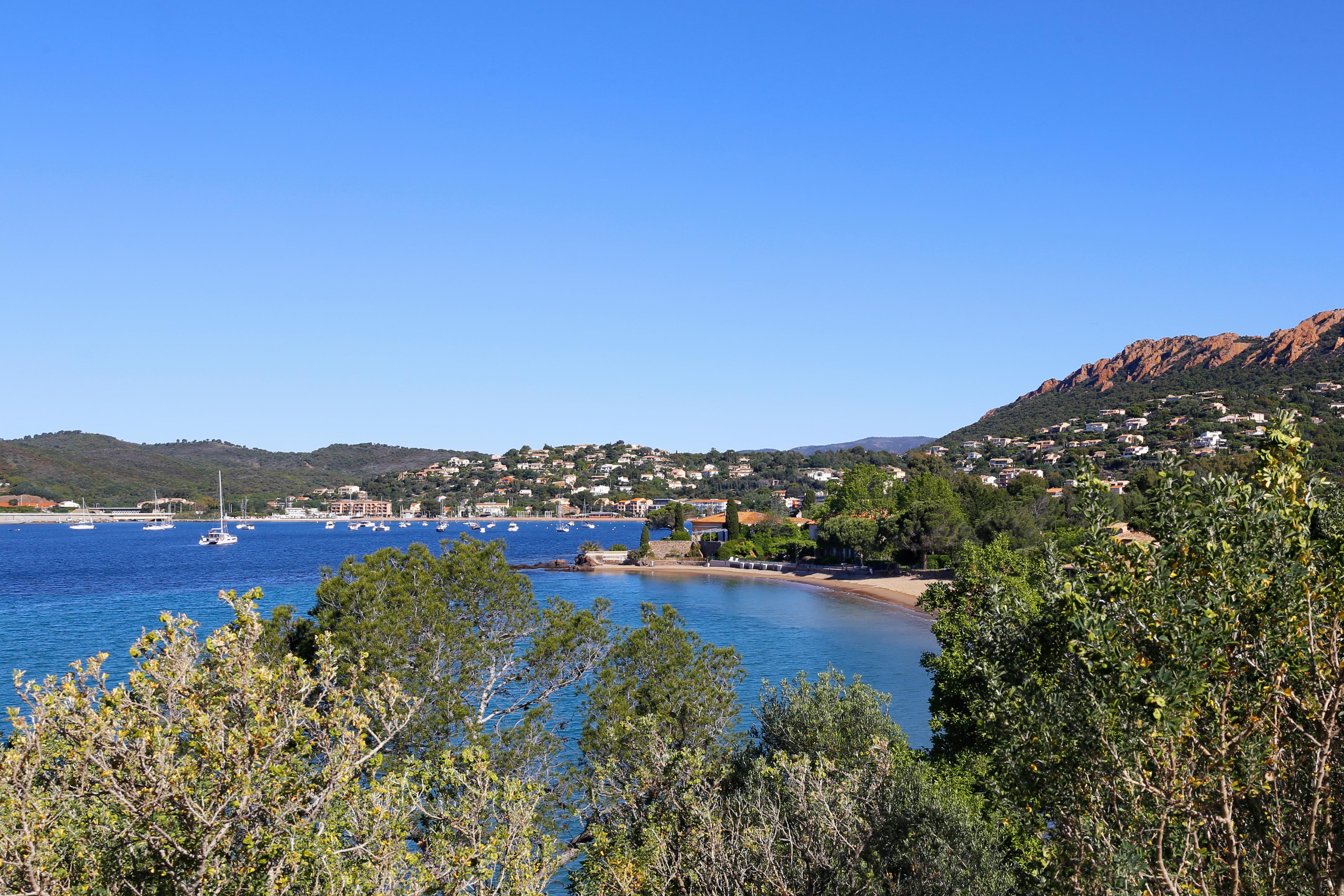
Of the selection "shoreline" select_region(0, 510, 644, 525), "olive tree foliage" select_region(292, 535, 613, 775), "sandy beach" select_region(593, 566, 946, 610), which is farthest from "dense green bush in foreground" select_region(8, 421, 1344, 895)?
"shoreline" select_region(0, 510, 644, 525)

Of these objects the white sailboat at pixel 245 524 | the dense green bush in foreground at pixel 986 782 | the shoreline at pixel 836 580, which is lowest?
the shoreline at pixel 836 580

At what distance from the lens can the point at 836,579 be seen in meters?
72.2

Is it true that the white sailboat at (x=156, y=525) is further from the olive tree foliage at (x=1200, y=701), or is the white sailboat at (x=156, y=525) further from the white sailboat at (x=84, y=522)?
the olive tree foliage at (x=1200, y=701)

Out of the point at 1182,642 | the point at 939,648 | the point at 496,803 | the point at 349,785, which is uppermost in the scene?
the point at 1182,642

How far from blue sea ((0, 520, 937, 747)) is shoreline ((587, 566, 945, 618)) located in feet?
3.56

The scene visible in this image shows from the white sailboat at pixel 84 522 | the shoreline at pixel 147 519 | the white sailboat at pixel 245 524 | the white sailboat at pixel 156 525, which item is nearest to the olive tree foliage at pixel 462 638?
the shoreline at pixel 147 519

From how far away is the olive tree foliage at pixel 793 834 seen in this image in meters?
10.1

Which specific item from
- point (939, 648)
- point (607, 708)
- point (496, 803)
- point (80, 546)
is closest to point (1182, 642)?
point (496, 803)

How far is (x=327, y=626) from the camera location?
51.9 ft

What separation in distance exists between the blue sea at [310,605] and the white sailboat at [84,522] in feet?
170

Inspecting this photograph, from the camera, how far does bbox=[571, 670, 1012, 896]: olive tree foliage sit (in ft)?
33.3

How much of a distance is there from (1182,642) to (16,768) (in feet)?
26.3

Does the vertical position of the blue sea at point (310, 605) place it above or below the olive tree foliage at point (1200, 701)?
below

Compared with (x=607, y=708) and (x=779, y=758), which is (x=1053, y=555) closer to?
(x=779, y=758)
